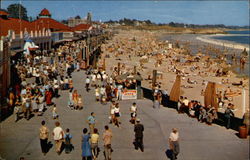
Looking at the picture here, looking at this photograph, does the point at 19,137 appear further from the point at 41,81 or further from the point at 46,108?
the point at 41,81

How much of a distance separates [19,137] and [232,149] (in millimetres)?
7879

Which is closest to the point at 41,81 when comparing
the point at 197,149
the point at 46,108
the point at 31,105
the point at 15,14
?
the point at 46,108

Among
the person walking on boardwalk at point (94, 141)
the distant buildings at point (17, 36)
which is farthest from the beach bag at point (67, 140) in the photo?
the distant buildings at point (17, 36)

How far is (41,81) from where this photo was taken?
21.5 m

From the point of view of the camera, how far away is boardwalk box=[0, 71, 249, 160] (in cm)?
1000

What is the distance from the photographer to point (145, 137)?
11.7 m

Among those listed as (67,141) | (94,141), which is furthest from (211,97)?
(67,141)

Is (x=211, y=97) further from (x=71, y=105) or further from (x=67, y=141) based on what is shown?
(x=67, y=141)

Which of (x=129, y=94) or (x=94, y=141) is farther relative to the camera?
(x=129, y=94)

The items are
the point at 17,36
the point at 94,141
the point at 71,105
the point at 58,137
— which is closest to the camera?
the point at 94,141

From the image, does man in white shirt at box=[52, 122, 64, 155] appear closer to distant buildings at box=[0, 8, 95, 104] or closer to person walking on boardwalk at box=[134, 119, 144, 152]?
person walking on boardwalk at box=[134, 119, 144, 152]

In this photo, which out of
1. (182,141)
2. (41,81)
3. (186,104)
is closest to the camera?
(182,141)

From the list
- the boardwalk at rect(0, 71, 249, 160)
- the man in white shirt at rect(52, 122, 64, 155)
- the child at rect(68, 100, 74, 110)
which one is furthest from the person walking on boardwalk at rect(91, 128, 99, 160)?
the child at rect(68, 100, 74, 110)

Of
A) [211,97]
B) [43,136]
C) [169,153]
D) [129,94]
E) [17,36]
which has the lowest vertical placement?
[169,153]
